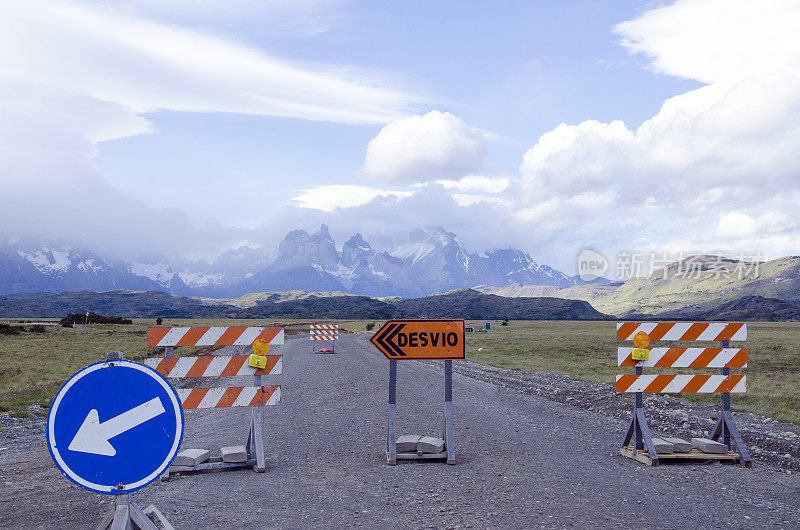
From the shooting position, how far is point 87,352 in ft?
102

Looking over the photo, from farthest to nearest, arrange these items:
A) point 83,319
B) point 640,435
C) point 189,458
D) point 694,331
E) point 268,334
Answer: point 83,319
point 694,331
point 640,435
point 268,334
point 189,458

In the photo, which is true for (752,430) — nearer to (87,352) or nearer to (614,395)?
(614,395)

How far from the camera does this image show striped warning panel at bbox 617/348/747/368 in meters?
9.59

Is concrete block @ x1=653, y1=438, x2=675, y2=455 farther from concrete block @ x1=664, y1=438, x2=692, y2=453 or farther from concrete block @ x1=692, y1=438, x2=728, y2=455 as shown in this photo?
concrete block @ x1=692, y1=438, x2=728, y2=455

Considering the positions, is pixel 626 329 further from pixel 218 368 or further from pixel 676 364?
pixel 218 368

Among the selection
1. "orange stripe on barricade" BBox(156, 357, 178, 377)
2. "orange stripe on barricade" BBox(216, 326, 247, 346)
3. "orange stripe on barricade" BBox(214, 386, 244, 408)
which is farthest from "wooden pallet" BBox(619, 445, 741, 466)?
"orange stripe on barricade" BBox(156, 357, 178, 377)

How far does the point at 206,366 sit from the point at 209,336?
50 cm

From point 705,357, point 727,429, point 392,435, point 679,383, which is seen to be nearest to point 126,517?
point 392,435

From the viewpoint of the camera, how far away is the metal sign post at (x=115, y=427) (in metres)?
4.29

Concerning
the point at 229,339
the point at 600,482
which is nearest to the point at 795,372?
the point at 600,482

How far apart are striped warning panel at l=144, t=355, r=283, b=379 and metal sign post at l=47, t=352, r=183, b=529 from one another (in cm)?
381

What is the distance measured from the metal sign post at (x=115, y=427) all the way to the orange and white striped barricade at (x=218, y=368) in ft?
12.1

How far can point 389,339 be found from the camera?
9492 millimetres

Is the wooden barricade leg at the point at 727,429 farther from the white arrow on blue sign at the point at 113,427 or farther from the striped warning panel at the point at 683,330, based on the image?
the white arrow on blue sign at the point at 113,427
